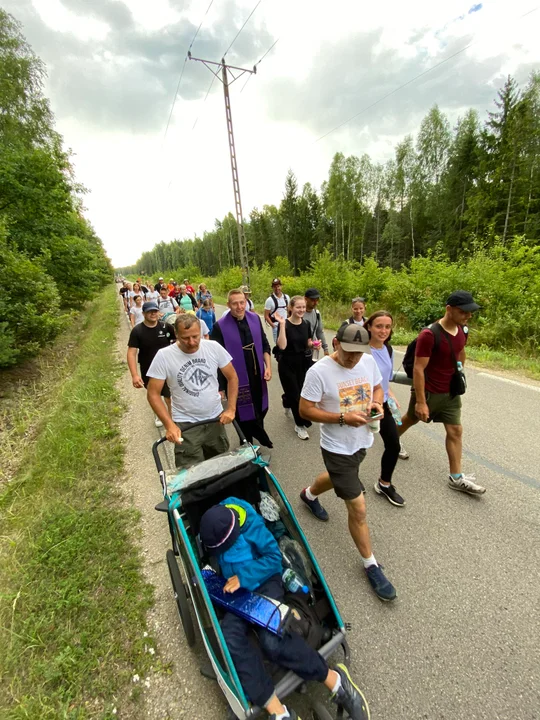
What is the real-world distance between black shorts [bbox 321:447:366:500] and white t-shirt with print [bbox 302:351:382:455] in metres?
0.05

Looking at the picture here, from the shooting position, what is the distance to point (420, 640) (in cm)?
191

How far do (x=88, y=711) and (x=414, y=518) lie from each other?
105 inches

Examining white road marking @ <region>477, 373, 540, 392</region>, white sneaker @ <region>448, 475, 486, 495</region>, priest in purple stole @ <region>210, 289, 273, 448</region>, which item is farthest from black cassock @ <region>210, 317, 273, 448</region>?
white road marking @ <region>477, 373, 540, 392</region>

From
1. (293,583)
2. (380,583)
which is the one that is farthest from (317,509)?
(293,583)

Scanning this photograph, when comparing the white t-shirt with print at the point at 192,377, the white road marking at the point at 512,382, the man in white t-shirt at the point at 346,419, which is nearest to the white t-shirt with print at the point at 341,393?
the man in white t-shirt at the point at 346,419

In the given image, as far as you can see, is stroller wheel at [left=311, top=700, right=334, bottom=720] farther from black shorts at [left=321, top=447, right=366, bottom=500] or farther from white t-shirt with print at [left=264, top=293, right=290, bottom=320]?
white t-shirt with print at [left=264, top=293, right=290, bottom=320]

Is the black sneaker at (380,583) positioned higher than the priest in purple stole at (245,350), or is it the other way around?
the priest in purple stole at (245,350)

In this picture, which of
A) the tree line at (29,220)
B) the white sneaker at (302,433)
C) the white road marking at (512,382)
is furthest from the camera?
the tree line at (29,220)

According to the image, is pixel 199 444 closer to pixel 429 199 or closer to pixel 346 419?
pixel 346 419

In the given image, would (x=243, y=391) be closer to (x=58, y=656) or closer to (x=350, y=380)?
(x=350, y=380)

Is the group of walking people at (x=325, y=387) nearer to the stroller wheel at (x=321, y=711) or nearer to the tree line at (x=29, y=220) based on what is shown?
the stroller wheel at (x=321, y=711)

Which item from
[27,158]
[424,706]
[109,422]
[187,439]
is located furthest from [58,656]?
[27,158]

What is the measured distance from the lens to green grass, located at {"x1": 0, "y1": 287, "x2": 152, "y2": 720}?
1.78 meters

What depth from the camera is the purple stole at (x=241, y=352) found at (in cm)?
362
